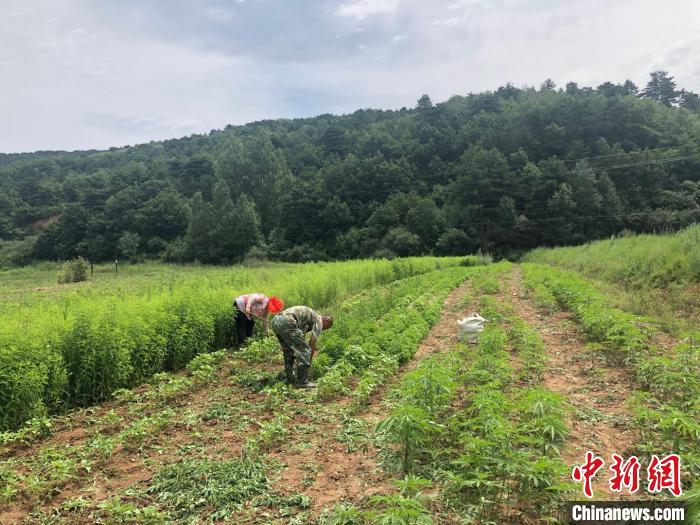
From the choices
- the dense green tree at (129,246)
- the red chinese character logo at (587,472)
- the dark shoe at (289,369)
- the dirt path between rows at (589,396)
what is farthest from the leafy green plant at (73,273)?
the red chinese character logo at (587,472)

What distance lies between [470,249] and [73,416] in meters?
52.7

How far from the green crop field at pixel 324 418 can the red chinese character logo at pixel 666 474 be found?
0.08m

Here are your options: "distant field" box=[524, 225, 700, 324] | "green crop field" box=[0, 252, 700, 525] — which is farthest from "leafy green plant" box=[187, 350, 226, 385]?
"distant field" box=[524, 225, 700, 324]

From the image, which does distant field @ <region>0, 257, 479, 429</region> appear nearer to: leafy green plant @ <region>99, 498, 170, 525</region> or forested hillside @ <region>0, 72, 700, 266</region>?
leafy green plant @ <region>99, 498, 170, 525</region>

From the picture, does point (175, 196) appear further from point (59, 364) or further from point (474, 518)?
point (474, 518)

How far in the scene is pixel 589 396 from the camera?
21.4ft

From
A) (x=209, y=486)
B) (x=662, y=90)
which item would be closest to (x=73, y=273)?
(x=209, y=486)

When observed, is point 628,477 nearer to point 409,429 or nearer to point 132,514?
point 409,429

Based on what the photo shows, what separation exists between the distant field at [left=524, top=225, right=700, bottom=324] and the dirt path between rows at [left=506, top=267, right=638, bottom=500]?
2.70 m

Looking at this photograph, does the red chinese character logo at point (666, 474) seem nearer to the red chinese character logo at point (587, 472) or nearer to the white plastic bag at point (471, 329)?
the red chinese character logo at point (587, 472)

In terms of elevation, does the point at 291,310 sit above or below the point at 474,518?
above

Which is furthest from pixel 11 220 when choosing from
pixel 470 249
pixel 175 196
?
pixel 470 249

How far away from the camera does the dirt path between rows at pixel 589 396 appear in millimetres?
4762

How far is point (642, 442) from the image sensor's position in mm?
4863
